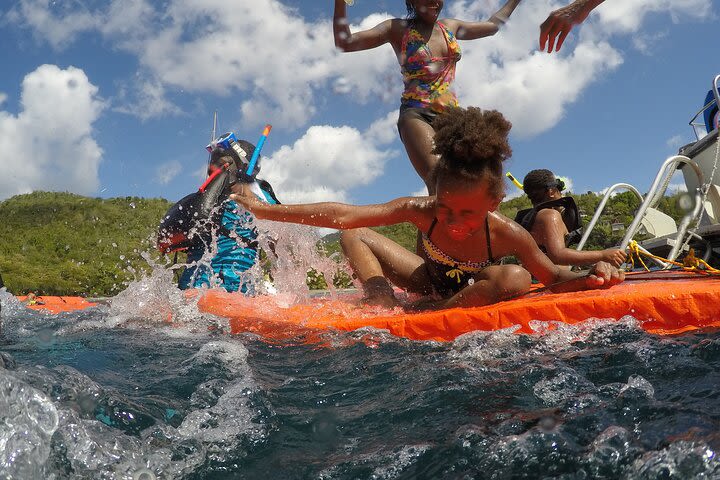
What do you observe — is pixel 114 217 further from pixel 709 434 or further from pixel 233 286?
pixel 709 434


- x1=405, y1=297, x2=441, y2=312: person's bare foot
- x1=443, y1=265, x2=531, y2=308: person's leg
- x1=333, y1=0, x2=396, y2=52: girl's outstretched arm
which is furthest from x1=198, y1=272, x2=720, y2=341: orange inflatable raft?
x1=333, y1=0, x2=396, y2=52: girl's outstretched arm

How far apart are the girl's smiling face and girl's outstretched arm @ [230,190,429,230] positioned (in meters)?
0.16

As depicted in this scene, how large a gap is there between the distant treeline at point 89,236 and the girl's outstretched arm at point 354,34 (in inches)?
52.7

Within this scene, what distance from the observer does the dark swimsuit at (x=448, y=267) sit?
3383 millimetres

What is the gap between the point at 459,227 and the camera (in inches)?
123

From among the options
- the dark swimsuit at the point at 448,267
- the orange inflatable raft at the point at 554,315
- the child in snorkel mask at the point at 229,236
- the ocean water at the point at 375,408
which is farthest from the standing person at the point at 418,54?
the ocean water at the point at 375,408

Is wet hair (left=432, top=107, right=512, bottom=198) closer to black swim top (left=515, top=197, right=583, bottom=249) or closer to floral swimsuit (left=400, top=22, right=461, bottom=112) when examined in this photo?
floral swimsuit (left=400, top=22, right=461, bottom=112)

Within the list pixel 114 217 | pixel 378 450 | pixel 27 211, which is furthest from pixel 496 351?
pixel 27 211

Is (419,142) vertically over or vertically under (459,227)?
over

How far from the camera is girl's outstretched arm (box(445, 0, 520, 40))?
436 cm

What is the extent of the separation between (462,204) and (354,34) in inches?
72.4

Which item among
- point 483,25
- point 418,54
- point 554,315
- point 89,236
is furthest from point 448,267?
point 89,236

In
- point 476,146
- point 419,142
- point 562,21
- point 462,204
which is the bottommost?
point 462,204

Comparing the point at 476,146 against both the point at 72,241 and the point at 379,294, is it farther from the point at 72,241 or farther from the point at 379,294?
the point at 72,241
